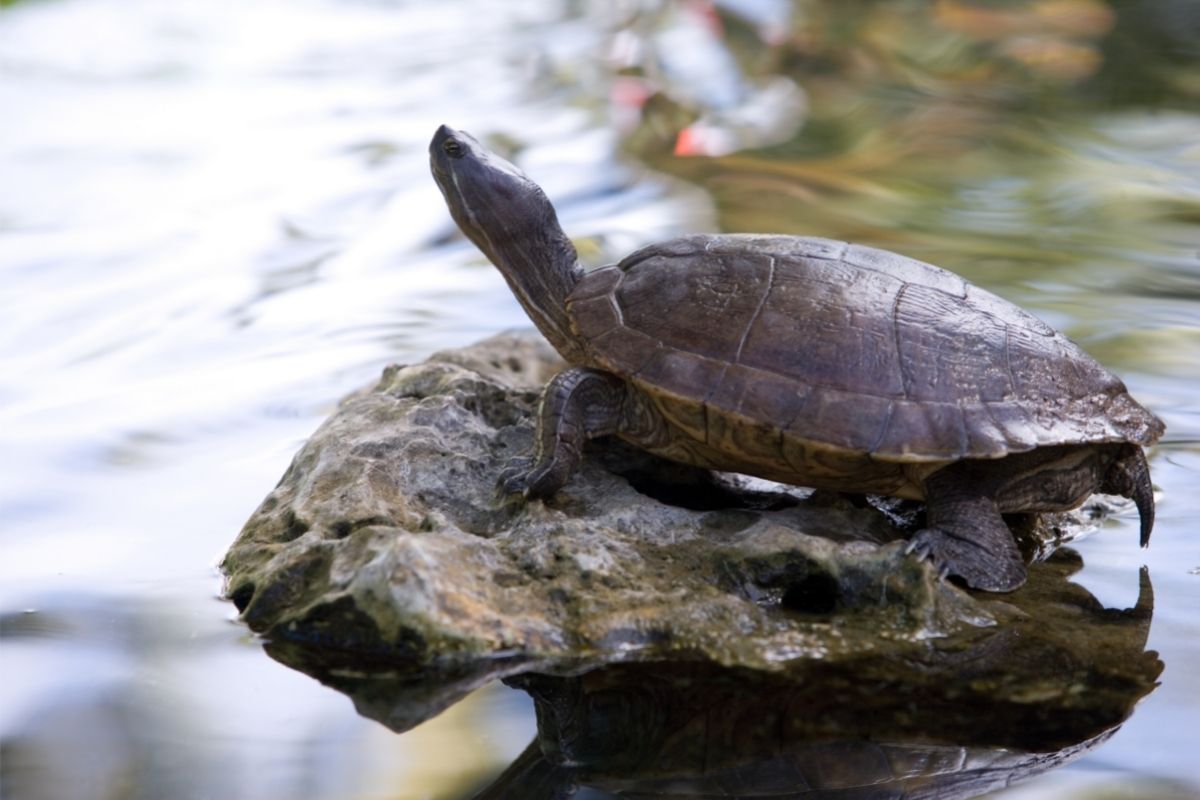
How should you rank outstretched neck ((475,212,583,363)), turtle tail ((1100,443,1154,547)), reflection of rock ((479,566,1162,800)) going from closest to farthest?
1. reflection of rock ((479,566,1162,800))
2. turtle tail ((1100,443,1154,547))
3. outstretched neck ((475,212,583,363))

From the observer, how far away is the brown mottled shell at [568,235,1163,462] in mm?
3182

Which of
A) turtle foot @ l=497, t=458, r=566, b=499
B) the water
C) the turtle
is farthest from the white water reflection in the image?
the turtle

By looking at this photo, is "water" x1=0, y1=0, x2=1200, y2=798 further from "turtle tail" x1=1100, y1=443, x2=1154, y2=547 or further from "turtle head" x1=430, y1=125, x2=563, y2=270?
"turtle head" x1=430, y1=125, x2=563, y2=270

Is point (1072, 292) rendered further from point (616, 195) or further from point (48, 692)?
point (48, 692)

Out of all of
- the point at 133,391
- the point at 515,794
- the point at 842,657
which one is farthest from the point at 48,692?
the point at 133,391

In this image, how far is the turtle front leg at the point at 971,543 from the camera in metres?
3.16

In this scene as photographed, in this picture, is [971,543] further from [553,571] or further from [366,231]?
[366,231]

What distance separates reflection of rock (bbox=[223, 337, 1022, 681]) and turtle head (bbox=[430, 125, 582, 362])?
55 cm

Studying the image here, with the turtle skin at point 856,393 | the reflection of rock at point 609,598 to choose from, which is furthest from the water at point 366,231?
the turtle skin at point 856,393

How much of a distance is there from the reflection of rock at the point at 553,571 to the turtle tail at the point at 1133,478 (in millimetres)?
626

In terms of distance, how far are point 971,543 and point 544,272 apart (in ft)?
4.73

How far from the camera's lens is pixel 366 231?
23.2 ft

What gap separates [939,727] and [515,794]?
87cm

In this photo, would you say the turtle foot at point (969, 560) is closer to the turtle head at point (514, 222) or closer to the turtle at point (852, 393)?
the turtle at point (852, 393)
